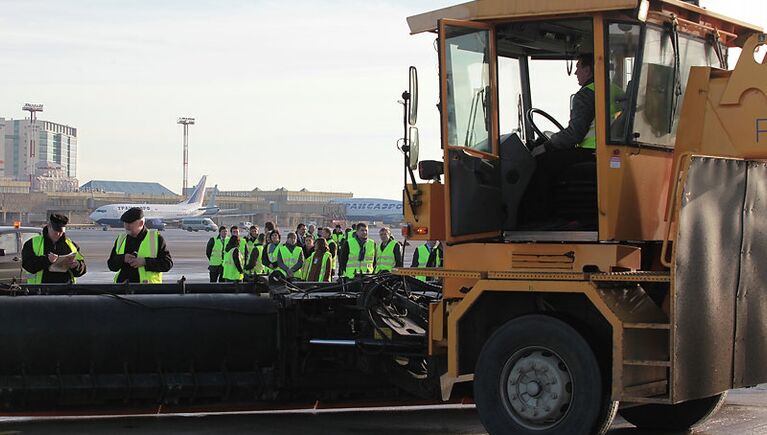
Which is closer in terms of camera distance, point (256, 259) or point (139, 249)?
point (139, 249)

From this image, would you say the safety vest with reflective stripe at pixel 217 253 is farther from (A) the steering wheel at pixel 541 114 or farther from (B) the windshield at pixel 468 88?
(B) the windshield at pixel 468 88

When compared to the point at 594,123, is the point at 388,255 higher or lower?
lower

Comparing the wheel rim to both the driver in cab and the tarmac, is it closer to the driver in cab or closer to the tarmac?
the driver in cab

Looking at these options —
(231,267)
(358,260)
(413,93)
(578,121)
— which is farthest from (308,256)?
(578,121)

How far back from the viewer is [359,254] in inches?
718

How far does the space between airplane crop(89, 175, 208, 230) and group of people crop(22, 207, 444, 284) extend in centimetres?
9413

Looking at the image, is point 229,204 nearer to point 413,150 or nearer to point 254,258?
point 254,258

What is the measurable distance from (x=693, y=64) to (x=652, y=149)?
0.70 m

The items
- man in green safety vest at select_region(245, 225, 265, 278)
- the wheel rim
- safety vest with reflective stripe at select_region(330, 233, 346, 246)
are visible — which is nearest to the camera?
the wheel rim

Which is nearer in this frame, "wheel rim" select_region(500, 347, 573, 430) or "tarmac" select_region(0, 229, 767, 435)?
"wheel rim" select_region(500, 347, 573, 430)

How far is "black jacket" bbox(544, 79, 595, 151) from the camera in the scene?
710 centimetres

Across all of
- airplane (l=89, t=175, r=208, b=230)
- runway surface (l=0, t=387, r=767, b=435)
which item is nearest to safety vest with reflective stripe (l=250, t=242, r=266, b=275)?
runway surface (l=0, t=387, r=767, b=435)

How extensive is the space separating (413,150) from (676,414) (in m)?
2.86

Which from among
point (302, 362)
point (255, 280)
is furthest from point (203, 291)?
point (302, 362)
